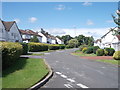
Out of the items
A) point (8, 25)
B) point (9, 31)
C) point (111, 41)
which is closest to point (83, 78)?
point (111, 41)

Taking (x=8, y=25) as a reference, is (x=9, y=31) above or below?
below

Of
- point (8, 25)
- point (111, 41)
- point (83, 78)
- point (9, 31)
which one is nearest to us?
point (83, 78)

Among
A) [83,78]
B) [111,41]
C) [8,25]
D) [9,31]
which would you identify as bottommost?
[83,78]

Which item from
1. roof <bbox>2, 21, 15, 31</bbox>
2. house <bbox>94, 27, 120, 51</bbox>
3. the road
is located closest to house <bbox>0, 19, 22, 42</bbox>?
roof <bbox>2, 21, 15, 31</bbox>

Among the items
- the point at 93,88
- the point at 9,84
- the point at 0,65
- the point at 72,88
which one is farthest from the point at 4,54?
the point at 93,88

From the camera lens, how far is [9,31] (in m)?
45.6

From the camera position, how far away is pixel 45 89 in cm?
702

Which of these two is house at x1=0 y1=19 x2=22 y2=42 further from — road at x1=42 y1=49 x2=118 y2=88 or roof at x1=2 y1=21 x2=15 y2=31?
road at x1=42 y1=49 x2=118 y2=88

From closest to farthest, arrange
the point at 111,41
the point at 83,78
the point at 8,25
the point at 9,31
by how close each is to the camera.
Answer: the point at 83,78 < the point at 111,41 < the point at 9,31 < the point at 8,25

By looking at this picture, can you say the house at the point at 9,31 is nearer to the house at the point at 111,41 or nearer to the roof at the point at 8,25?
the roof at the point at 8,25

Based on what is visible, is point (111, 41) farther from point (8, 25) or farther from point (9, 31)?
point (8, 25)

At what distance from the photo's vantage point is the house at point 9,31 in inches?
1645

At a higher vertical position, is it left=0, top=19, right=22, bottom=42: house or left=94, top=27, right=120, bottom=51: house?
left=0, top=19, right=22, bottom=42: house

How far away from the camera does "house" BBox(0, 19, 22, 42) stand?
41.8 m
